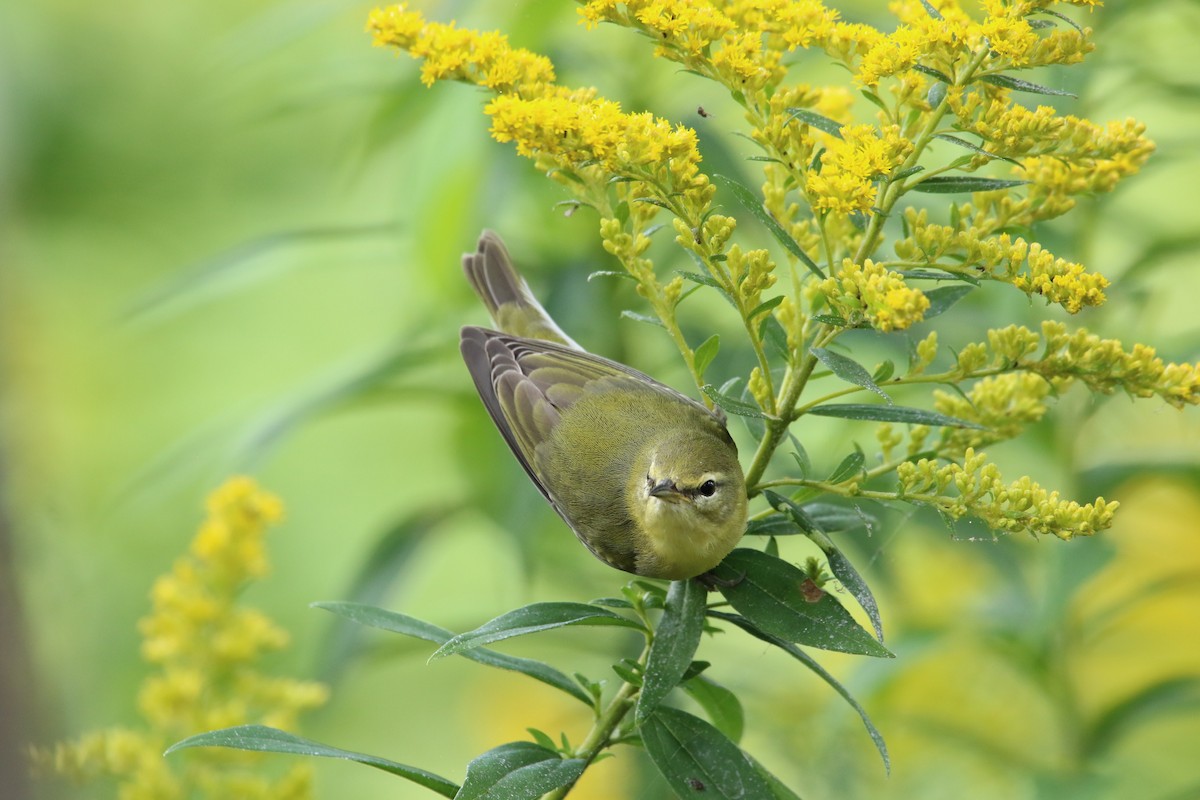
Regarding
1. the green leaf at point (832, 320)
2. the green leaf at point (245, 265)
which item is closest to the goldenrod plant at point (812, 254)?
the green leaf at point (832, 320)

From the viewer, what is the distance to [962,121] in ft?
3.81

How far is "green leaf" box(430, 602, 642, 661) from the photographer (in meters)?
1.14

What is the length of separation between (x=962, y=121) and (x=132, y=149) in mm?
5010

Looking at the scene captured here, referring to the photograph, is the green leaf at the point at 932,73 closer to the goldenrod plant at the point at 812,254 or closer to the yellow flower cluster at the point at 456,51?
the goldenrod plant at the point at 812,254

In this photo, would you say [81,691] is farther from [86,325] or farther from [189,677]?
[86,325]

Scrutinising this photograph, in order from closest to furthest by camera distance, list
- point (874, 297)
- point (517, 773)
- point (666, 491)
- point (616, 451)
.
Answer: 1. point (874, 297)
2. point (517, 773)
3. point (666, 491)
4. point (616, 451)

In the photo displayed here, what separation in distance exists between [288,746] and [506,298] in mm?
1098

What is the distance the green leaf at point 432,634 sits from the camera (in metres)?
1.29

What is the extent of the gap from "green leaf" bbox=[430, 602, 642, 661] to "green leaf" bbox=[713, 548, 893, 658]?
11cm

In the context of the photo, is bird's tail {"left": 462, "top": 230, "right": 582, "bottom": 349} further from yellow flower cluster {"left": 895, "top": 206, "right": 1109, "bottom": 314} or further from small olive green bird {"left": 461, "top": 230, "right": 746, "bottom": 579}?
yellow flower cluster {"left": 895, "top": 206, "right": 1109, "bottom": 314}

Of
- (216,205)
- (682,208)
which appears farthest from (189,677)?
(216,205)

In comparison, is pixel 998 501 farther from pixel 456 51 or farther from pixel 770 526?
pixel 456 51

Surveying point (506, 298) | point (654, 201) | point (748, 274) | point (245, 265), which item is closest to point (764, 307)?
point (748, 274)

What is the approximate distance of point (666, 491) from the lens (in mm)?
1557
